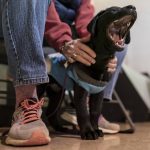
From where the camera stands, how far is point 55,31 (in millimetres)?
1201

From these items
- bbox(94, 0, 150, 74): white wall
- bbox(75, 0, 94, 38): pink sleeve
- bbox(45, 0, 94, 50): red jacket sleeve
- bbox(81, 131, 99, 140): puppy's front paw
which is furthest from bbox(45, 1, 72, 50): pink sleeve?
bbox(94, 0, 150, 74): white wall

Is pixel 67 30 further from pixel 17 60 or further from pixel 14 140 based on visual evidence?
pixel 14 140

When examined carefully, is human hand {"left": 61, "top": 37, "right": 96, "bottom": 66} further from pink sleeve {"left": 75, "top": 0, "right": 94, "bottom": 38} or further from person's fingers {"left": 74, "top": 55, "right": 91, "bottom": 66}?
pink sleeve {"left": 75, "top": 0, "right": 94, "bottom": 38}

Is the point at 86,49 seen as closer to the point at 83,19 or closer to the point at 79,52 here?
the point at 79,52

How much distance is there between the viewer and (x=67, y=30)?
3.92 ft

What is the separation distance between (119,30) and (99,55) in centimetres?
9

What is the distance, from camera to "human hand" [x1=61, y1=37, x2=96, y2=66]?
1.10 metres

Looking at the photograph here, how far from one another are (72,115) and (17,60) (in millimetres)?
504

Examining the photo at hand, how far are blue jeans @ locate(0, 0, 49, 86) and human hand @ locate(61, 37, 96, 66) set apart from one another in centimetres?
17

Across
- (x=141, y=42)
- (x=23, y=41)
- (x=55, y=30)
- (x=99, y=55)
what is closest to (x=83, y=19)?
(x=55, y=30)

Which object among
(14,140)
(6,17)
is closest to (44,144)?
(14,140)

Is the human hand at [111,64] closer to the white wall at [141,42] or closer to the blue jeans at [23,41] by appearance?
the blue jeans at [23,41]

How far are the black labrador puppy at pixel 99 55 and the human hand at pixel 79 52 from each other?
0.05 feet

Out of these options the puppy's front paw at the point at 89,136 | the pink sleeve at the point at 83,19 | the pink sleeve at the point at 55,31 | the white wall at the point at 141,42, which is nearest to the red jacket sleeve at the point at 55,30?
the pink sleeve at the point at 55,31
